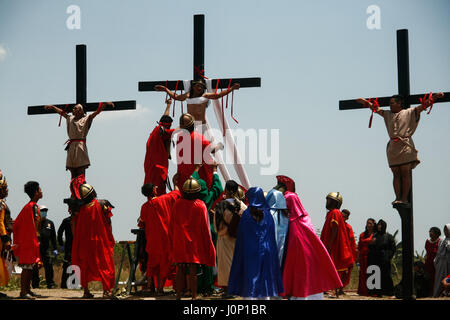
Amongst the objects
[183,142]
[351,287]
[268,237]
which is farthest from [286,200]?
[351,287]

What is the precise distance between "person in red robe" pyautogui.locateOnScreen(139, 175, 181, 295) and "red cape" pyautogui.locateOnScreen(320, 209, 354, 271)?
331 cm

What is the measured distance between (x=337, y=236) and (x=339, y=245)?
18 cm

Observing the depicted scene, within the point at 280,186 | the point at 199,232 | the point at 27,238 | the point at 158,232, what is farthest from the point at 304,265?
the point at 27,238

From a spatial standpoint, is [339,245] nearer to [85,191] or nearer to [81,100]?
[85,191]

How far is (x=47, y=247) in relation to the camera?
1677 cm

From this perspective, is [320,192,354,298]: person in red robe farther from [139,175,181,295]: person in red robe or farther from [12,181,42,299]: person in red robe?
[12,181,42,299]: person in red robe

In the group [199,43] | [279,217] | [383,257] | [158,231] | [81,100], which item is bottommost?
[383,257]

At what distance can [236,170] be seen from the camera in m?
14.7

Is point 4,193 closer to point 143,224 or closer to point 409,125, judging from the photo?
point 143,224

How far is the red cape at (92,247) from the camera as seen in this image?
12633 millimetres

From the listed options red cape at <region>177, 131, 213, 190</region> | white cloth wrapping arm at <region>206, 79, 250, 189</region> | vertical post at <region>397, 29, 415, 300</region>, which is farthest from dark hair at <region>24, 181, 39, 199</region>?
vertical post at <region>397, 29, 415, 300</region>

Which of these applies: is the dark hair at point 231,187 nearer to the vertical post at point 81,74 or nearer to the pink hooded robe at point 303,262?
the pink hooded robe at point 303,262

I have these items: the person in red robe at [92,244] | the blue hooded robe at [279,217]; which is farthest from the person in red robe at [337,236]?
the person in red robe at [92,244]

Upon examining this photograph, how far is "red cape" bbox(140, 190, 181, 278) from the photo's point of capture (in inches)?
512
